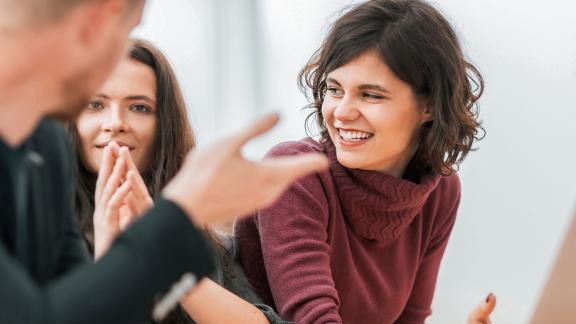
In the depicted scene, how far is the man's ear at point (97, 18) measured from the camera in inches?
27.0

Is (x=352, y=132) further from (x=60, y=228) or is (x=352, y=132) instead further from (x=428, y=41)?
(x=60, y=228)

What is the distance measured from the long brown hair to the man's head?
0.92 meters

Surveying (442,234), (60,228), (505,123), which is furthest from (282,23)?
(60,228)

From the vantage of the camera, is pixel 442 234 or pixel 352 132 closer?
pixel 352 132

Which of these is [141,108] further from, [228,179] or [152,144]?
[228,179]

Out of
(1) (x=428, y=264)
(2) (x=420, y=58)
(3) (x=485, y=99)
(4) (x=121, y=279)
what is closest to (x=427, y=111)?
(2) (x=420, y=58)

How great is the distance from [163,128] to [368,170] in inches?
16.3

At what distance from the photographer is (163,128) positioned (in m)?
1.67

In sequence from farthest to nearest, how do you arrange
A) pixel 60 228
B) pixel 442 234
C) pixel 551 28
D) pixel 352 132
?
pixel 551 28 → pixel 442 234 → pixel 352 132 → pixel 60 228

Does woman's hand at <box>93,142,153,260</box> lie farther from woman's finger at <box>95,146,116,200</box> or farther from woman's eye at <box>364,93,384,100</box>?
woman's eye at <box>364,93,384,100</box>

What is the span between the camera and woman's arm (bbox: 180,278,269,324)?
4.77 ft

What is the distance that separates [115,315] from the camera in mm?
671

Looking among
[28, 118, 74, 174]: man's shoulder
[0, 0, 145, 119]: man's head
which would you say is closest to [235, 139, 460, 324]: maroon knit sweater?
[28, 118, 74, 174]: man's shoulder

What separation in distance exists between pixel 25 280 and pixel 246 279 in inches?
40.6
